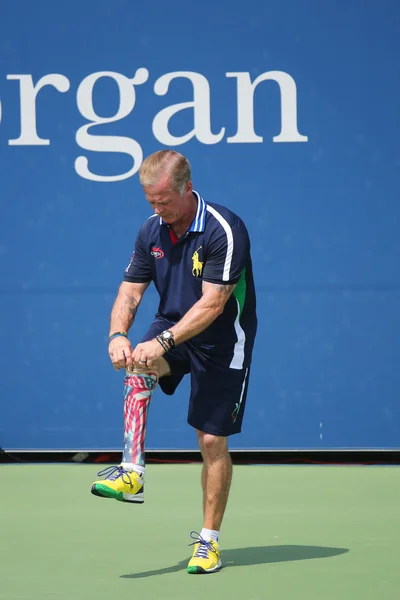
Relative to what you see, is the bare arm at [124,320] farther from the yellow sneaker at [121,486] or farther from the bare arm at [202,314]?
the yellow sneaker at [121,486]

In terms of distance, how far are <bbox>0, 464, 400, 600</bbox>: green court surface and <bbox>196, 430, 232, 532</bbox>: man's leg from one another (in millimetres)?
174

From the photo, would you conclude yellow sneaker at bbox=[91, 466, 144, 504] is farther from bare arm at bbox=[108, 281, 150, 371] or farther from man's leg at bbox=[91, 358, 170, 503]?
bare arm at bbox=[108, 281, 150, 371]

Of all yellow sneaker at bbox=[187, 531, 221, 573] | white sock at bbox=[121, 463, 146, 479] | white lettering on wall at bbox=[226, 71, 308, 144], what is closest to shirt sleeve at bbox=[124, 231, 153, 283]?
white sock at bbox=[121, 463, 146, 479]

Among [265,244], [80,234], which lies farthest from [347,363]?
[80,234]

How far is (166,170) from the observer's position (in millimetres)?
3604

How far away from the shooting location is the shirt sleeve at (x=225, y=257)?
12.0ft

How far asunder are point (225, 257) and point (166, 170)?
0.34 m

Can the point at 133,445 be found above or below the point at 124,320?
below

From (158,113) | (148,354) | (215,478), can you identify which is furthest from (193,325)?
(158,113)

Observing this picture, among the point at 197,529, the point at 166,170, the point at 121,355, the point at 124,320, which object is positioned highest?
the point at 166,170

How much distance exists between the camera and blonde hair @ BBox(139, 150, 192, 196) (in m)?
3.60

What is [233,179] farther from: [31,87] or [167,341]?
[167,341]

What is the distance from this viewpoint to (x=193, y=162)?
5973 mm

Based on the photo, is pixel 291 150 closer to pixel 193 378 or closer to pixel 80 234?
pixel 80 234
